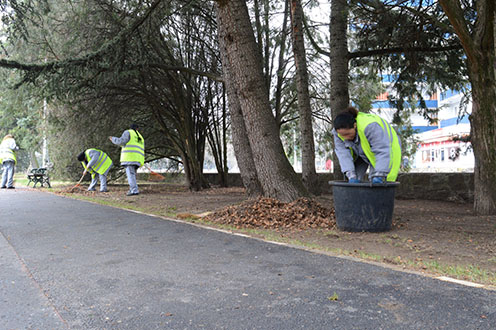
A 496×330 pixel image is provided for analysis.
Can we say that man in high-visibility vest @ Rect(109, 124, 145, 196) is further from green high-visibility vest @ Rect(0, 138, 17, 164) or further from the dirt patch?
green high-visibility vest @ Rect(0, 138, 17, 164)

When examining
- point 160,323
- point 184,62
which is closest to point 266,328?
point 160,323

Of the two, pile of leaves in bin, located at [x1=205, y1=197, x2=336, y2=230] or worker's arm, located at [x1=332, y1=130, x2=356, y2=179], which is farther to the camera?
pile of leaves in bin, located at [x1=205, y1=197, x2=336, y2=230]

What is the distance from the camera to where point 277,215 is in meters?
6.70

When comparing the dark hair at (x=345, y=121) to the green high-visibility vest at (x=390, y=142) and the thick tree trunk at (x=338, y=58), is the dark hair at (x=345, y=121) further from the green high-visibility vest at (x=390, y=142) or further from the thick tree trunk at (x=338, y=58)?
the thick tree trunk at (x=338, y=58)

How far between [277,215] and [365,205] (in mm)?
1559

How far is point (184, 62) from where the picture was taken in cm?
1573

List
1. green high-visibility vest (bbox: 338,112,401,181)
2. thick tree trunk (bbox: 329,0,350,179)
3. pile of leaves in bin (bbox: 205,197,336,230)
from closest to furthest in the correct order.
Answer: green high-visibility vest (bbox: 338,112,401,181) < pile of leaves in bin (bbox: 205,197,336,230) < thick tree trunk (bbox: 329,0,350,179)

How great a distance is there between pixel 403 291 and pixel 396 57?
827 cm

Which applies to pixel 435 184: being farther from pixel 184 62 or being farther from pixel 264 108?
pixel 184 62

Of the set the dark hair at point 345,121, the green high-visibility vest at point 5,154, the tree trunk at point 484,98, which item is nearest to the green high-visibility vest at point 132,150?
the green high-visibility vest at point 5,154

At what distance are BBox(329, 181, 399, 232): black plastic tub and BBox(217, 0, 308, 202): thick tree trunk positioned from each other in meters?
1.47

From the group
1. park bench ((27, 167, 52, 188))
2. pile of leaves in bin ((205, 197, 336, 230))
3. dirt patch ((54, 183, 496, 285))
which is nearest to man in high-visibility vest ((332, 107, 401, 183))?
dirt patch ((54, 183, 496, 285))

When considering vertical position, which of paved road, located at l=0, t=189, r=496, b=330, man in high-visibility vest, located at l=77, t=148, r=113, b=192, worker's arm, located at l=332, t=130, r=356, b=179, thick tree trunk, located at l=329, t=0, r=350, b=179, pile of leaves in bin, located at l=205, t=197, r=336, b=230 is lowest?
paved road, located at l=0, t=189, r=496, b=330

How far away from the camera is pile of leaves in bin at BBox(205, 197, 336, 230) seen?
6.45m
